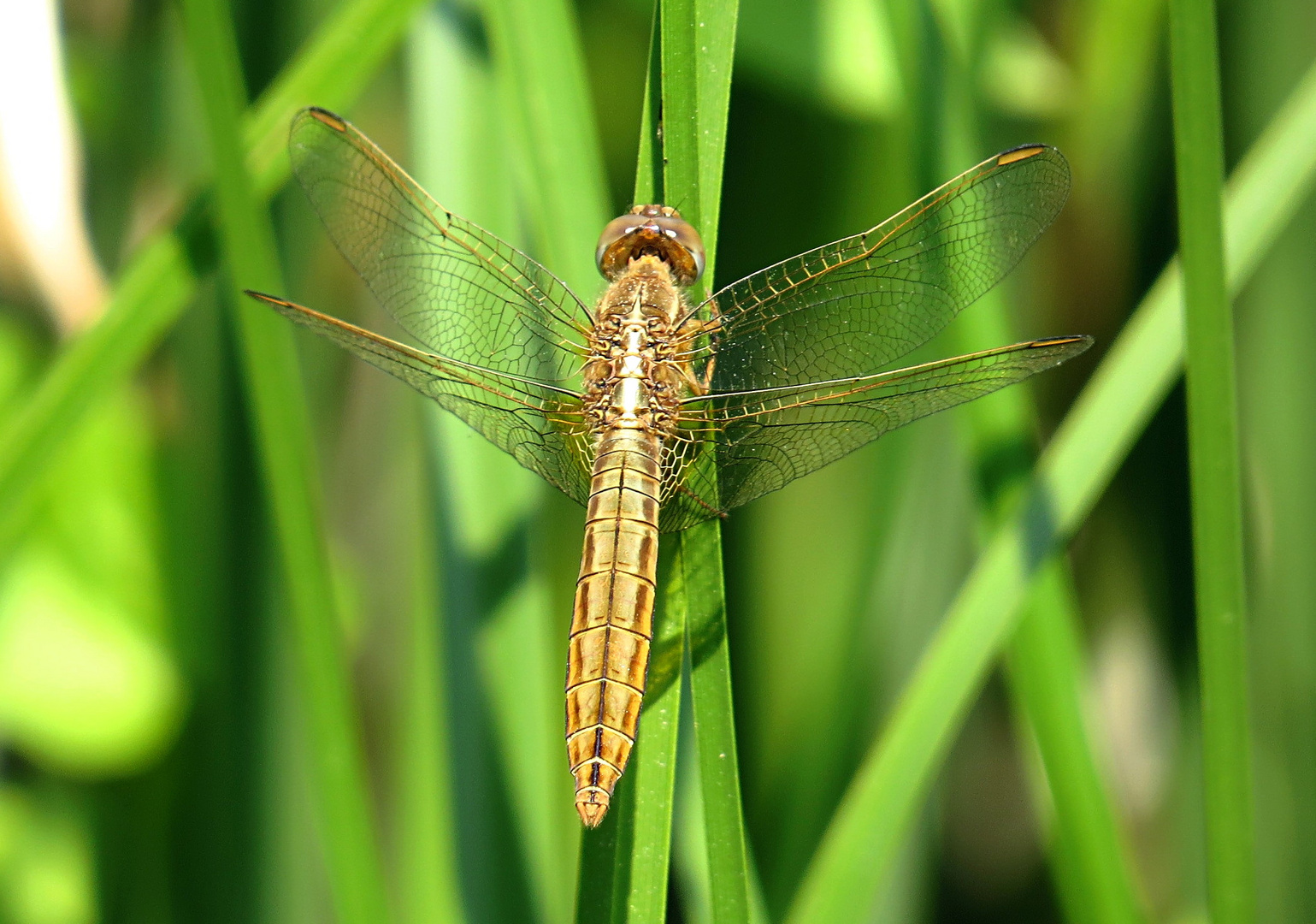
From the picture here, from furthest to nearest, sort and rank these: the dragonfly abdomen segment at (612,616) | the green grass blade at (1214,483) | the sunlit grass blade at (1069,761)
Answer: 1. the sunlit grass blade at (1069,761)
2. the dragonfly abdomen segment at (612,616)
3. the green grass blade at (1214,483)

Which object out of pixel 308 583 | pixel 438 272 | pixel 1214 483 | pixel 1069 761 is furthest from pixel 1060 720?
pixel 438 272

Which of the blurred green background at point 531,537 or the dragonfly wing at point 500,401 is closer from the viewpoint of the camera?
the dragonfly wing at point 500,401

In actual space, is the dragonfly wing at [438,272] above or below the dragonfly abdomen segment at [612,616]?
above

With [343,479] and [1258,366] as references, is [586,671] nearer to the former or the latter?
[343,479]

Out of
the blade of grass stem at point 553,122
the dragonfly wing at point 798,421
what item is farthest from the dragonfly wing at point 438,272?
the dragonfly wing at point 798,421

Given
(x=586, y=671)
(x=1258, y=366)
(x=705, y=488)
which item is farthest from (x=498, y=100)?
(x=1258, y=366)

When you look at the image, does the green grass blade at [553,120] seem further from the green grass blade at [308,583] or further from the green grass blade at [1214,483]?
the green grass blade at [1214,483]
